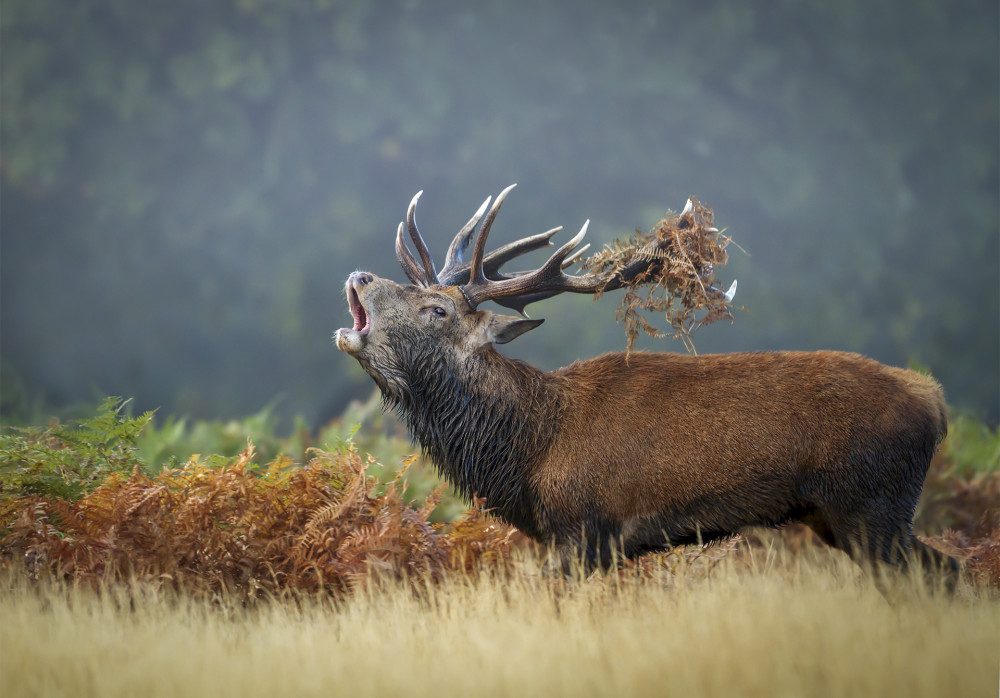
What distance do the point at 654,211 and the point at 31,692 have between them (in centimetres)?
1397

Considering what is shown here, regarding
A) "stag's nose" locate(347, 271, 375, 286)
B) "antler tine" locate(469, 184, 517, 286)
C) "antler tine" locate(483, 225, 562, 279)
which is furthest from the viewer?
"antler tine" locate(483, 225, 562, 279)

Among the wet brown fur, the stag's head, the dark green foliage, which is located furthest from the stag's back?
the dark green foliage

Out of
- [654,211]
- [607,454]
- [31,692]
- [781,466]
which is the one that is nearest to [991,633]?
[781,466]

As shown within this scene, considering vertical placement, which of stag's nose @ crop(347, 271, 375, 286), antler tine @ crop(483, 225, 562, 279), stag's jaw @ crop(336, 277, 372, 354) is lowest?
stag's jaw @ crop(336, 277, 372, 354)

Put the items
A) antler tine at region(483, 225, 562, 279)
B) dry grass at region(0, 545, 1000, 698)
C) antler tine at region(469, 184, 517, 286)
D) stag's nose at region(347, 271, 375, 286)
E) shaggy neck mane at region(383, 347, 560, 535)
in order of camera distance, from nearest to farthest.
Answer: dry grass at region(0, 545, 1000, 698), shaggy neck mane at region(383, 347, 560, 535), stag's nose at region(347, 271, 375, 286), antler tine at region(469, 184, 517, 286), antler tine at region(483, 225, 562, 279)

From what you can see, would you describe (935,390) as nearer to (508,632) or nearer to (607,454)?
(607,454)

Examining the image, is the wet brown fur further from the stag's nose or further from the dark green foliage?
the dark green foliage

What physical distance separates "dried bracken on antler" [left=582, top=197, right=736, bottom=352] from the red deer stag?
0.18ft

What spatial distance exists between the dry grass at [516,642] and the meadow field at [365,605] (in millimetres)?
12

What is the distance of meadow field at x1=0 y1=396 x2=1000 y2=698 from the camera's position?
12.4 ft

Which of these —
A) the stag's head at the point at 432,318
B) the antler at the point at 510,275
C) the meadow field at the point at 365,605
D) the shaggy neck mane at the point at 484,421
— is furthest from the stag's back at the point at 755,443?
the stag's head at the point at 432,318

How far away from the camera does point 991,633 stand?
13.6 ft

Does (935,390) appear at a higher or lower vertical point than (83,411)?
lower

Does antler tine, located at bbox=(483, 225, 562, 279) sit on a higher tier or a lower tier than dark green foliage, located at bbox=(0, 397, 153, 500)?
higher
